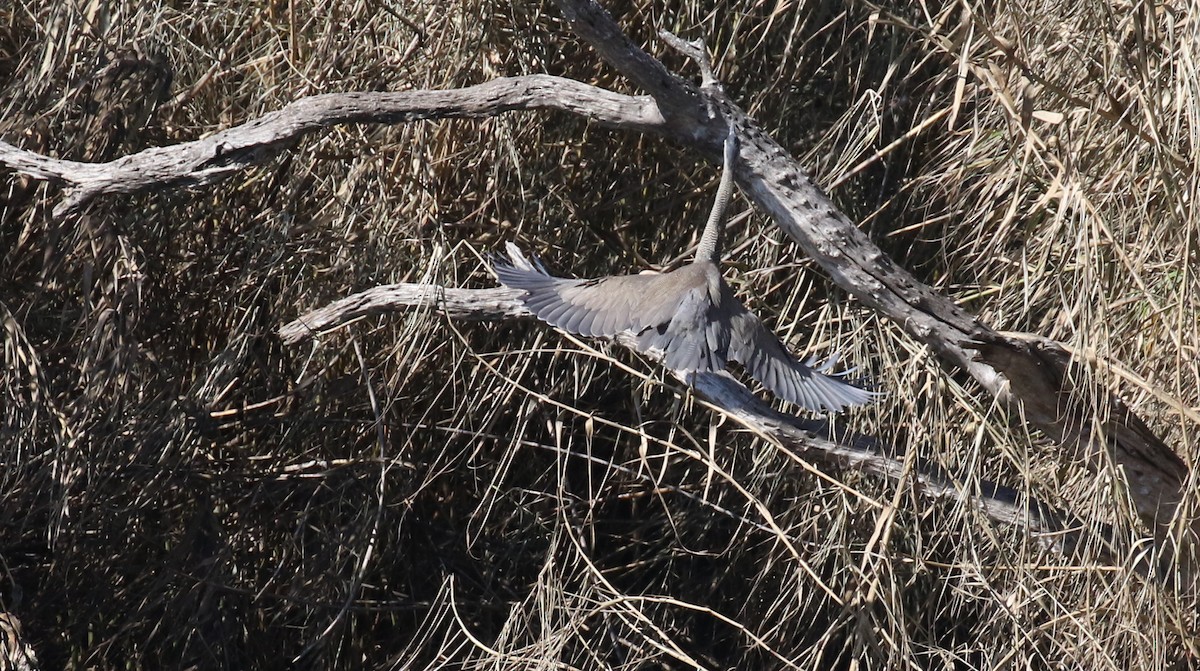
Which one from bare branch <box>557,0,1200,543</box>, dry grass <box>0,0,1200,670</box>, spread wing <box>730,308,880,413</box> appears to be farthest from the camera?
dry grass <box>0,0,1200,670</box>

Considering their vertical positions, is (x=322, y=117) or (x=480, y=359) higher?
(x=322, y=117)

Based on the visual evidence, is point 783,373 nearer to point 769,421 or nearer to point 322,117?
point 769,421

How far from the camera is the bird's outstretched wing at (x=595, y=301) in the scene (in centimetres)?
195

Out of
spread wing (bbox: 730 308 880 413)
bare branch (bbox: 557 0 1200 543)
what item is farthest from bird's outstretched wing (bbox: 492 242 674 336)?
bare branch (bbox: 557 0 1200 543)

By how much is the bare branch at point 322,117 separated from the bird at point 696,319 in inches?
10.4

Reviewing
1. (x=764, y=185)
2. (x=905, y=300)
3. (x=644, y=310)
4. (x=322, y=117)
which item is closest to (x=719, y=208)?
(x=764, y=185)

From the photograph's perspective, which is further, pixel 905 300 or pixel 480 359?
pixel 480 359

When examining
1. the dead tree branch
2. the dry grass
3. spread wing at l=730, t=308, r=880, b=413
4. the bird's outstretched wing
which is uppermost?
the dead tree branch

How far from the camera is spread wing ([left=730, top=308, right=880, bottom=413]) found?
1.90 meters

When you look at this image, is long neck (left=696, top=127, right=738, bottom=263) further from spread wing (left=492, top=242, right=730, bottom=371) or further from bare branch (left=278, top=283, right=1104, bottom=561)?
bare branch (left=278, top=283, right=1104, bottom=561)

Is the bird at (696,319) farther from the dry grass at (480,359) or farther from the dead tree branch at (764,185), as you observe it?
the dry grass at (480,359)

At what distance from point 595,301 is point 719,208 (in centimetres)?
27

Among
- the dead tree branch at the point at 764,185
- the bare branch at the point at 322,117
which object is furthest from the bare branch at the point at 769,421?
the bare branch at the point at 322,117

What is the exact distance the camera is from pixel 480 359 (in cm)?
243
